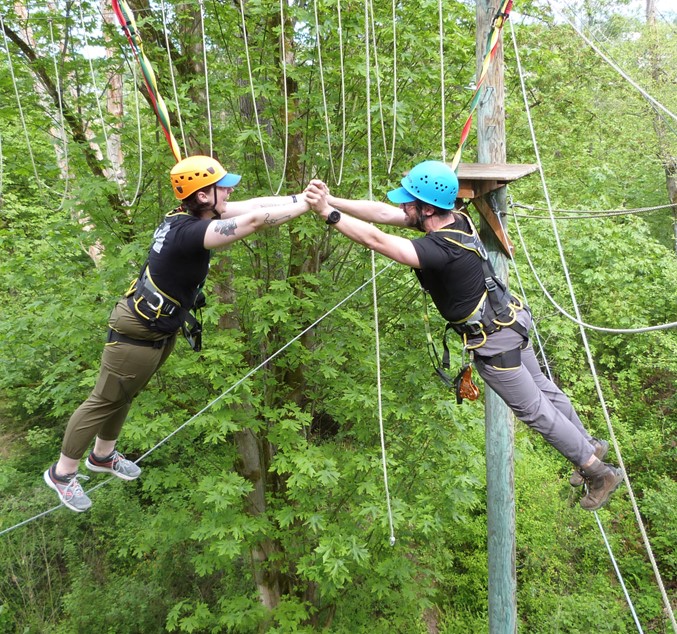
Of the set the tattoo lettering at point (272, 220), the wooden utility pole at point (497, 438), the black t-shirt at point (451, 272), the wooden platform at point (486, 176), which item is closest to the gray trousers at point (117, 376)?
the tattoo lettering at point (272, 220)

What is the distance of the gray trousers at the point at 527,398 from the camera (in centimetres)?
278

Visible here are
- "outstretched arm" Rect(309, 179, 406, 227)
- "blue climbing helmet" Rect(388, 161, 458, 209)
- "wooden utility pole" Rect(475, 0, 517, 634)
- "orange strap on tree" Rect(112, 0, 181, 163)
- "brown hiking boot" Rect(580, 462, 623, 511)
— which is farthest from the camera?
"wooden utility pole" Rect(475, 0, 517, 634)

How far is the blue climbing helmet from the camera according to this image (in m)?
2.57

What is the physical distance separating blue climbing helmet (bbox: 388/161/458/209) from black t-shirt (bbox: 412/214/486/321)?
0.49 ft

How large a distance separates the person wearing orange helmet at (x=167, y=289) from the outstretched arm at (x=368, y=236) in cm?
9

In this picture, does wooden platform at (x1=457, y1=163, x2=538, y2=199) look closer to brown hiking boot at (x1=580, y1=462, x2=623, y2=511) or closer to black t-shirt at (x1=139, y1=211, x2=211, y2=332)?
black t-shirt at (x1=139, y1=211, x2=211, y2=332)

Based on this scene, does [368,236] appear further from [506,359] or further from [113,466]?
[113,466]

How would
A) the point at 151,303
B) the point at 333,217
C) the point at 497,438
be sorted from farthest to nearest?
the point at 497,438 < the point at 151,303 < the point at 333,217

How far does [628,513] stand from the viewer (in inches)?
323

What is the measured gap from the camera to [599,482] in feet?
9.96

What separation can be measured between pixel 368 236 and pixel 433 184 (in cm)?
47

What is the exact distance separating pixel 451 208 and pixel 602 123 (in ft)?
42.3

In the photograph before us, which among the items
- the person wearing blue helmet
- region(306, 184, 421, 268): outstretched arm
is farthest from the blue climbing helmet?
region(306, 184, 421, 268): outstretched arm

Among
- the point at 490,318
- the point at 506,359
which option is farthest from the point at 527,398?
the point at 490,318
